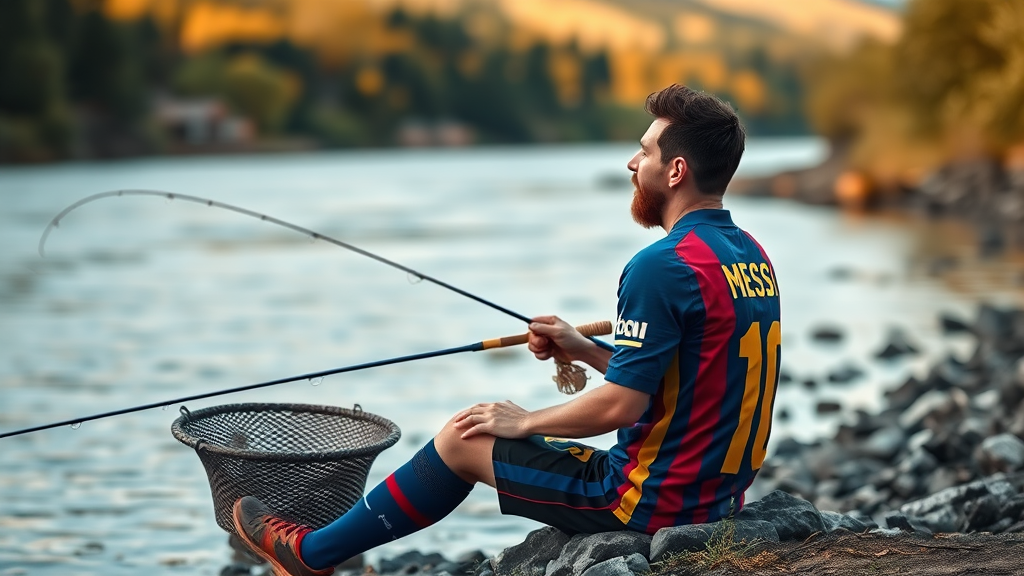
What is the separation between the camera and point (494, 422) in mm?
4293

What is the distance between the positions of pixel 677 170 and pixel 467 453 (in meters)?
1.13

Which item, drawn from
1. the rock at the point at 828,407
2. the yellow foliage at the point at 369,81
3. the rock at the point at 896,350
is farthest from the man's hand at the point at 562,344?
the yellow foliage at the point at 369,81

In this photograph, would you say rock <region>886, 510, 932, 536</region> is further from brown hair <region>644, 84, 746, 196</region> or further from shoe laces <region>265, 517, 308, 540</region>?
shoe laces <region>265, 517, 308, 540</region>

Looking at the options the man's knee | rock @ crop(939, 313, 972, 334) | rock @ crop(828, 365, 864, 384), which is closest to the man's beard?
the man's knee

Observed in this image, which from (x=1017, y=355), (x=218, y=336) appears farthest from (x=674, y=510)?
(x=218, y=336)

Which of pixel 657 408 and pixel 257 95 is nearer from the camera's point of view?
pixel 657 408

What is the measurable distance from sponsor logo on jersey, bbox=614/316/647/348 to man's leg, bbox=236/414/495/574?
0.59 metres

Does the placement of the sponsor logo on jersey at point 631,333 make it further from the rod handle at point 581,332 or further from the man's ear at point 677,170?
the rod handle at point 581,332

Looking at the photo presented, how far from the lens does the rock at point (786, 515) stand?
452 centimetres

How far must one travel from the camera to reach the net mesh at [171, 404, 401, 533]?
459 cm

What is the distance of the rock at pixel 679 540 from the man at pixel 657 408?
5cm

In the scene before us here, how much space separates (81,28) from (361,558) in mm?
83792

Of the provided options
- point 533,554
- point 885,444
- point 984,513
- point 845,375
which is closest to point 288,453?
point 533,554

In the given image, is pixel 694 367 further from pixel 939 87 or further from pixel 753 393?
pixel 939 87
